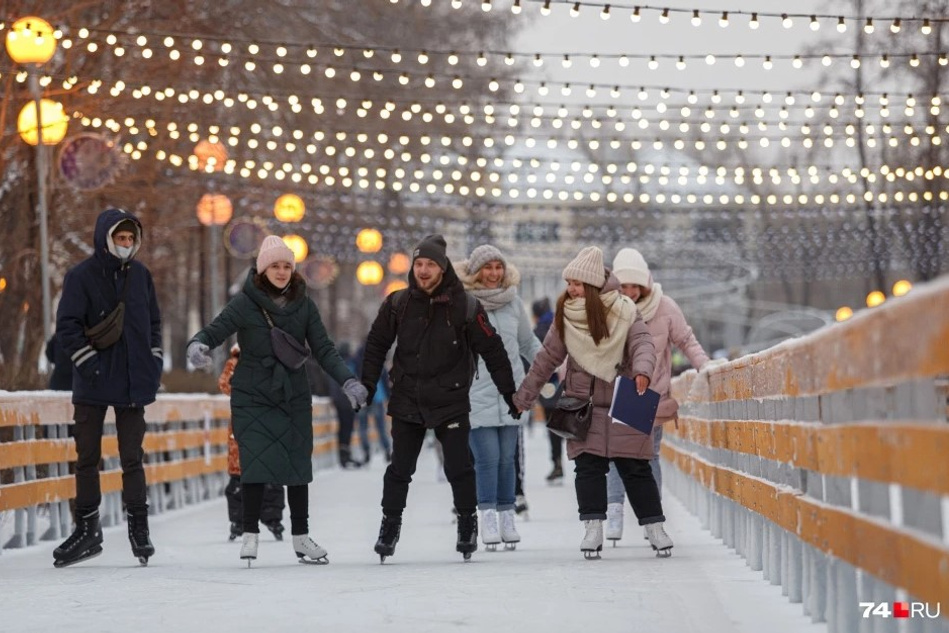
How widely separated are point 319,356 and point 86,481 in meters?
1.38

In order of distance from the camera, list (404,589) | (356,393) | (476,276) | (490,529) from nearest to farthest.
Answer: (404,589)
(356,393)
(490,529)
(476,276)

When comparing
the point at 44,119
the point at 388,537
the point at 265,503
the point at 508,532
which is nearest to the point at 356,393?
the point at 388,537

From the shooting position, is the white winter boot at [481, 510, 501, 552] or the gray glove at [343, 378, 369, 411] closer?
the gray glove at [343, 378, 369, 411]

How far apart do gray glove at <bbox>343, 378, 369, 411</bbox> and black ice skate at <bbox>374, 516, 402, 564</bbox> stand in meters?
0.72

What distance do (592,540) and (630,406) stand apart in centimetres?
71

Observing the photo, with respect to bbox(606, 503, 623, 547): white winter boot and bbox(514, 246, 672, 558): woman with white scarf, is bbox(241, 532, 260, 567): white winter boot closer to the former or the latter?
bbox(514, 246, 672, 558): woman with white scarf

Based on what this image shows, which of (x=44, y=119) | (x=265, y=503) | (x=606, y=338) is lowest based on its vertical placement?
(x=265, y=503)

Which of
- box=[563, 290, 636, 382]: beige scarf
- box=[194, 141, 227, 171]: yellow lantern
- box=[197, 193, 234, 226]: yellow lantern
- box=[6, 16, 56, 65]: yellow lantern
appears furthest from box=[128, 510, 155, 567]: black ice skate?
box=[197, 193, 234, 226]: yellow lantern

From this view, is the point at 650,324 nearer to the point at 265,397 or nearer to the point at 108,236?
the point at 265,397

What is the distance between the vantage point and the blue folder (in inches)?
430

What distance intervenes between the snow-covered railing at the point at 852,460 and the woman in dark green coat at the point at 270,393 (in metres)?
2.25

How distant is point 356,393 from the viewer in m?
10.7

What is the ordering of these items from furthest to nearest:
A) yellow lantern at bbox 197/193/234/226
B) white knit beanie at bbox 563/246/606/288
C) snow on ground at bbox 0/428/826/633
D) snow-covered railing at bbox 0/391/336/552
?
yellow lantern at bbox 197/193/234/226
snow-covered railing at bbox 0/391/336/552
white knit beanie at bbox 563/246/606/288
snow on ground at bbox 0/428/826/633

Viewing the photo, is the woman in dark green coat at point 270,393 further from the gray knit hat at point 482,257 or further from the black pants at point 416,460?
the gray knit hat at point 482,257
